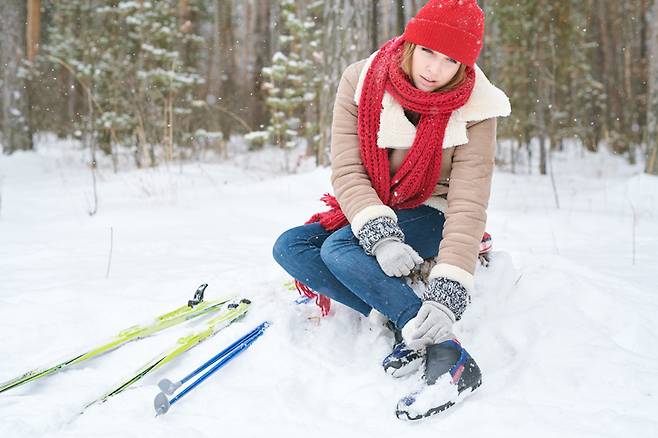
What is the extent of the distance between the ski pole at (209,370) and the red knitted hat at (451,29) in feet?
4.32

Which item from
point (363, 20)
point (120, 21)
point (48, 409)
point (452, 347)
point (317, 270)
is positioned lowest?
point (48, 409)

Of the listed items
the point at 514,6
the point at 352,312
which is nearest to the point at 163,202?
the point at 352,312

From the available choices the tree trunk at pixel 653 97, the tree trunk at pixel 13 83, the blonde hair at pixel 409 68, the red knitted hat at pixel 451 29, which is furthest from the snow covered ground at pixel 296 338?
the tree trunk at pixel 13 83

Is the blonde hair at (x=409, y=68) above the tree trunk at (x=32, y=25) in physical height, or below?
below

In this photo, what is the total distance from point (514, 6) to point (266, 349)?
31.4 feet

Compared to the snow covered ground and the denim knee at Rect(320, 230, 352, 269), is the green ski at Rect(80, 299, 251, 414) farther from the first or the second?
the denim knee at Rect(320, 230, 352, 269)

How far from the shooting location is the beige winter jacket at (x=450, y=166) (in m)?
1.93

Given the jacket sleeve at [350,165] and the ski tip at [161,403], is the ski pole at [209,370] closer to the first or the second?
the ski tip at [161,403]

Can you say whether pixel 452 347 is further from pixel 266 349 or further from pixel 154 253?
pixel 154 253

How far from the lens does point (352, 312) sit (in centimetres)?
239

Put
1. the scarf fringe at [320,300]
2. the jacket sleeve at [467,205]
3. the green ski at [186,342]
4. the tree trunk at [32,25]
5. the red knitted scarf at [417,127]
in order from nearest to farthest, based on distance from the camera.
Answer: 1. the green ski at [186,342]
2. the jacket sleeve at [467,205]
3. the red knitted scarf at [417,127]
4. the scarf fringe at [320,300]
5. the tree trunk at [32,25]

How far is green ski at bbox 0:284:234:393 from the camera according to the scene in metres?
1.88

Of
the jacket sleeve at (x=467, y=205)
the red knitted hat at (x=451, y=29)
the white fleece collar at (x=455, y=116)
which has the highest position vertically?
the red knitted hat at (x=451, y=29)

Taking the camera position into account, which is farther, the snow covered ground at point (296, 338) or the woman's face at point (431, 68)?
the woman's face at point (431, 68)
